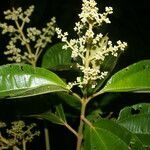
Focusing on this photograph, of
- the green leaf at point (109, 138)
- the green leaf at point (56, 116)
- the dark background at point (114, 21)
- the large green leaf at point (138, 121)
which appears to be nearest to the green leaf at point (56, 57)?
the green leaf at point (56, 116)

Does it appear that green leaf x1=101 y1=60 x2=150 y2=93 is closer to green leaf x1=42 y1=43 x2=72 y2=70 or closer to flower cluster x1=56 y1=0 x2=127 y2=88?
flower cluster x1=56 y1=0 x2=127 y2=88

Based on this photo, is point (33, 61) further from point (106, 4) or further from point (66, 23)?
point (106, 4)

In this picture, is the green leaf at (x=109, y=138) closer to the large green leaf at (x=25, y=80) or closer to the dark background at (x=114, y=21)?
the large green leaf at (x=25, y=80)

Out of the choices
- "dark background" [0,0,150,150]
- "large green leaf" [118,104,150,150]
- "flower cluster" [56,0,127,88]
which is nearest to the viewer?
"flower cluster" [56,0,127,88]

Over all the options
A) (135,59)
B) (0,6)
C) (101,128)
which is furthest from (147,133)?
(0,6)

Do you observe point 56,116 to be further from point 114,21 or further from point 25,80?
point 114,21

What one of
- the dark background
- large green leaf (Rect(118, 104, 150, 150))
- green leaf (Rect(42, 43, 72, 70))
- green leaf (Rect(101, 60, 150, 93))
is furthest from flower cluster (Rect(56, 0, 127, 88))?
the dark background

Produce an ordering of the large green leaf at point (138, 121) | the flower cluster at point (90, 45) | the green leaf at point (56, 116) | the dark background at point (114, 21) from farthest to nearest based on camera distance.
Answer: the dark background at point (114, 21), the green leaf at point (56, 116), the large green leaf at point (138, 121), the flower cluster at point (90, 45)
